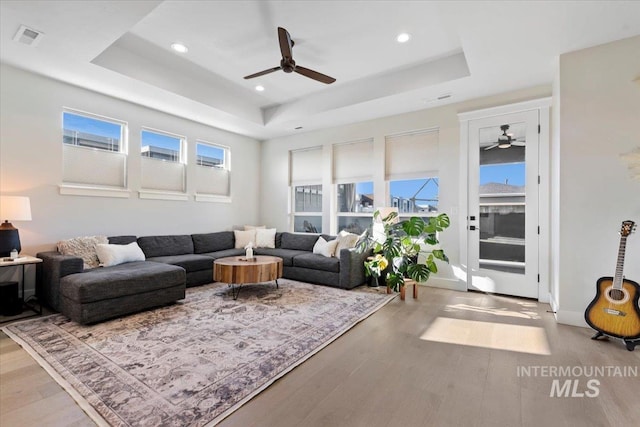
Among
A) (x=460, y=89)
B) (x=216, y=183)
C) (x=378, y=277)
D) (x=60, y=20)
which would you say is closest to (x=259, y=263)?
(x=378, y=277)

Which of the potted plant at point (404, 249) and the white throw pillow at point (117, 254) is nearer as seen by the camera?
the white throw pillow at point (117, 254)

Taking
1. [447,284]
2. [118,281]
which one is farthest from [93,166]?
[447,284]

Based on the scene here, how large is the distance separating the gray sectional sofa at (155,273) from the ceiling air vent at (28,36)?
2249 millimetres

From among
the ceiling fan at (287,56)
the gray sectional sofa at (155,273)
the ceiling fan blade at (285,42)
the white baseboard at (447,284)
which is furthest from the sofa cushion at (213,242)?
the white baseboard at (447,284)

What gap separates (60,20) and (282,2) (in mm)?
2030

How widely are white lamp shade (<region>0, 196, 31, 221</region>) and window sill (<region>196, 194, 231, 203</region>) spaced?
2503 mm

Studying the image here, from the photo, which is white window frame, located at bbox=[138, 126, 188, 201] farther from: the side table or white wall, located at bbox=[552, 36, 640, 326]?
white wall, located at bbox=[552, 36, 640, 326]

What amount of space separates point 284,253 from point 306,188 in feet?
5.57

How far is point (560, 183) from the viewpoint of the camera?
3.15m

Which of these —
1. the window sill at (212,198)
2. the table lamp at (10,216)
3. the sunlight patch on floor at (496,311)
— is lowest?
the sunlight patch on floor at (496,311)

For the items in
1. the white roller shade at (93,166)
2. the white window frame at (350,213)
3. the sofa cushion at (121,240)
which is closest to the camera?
the white roller shade at (93,166)

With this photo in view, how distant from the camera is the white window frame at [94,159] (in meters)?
4.03

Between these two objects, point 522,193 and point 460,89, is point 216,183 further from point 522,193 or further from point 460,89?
point 522,193

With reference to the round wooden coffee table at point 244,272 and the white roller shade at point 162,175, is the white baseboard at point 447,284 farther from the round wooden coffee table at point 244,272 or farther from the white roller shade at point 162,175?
the white roller shade at point 162,175
